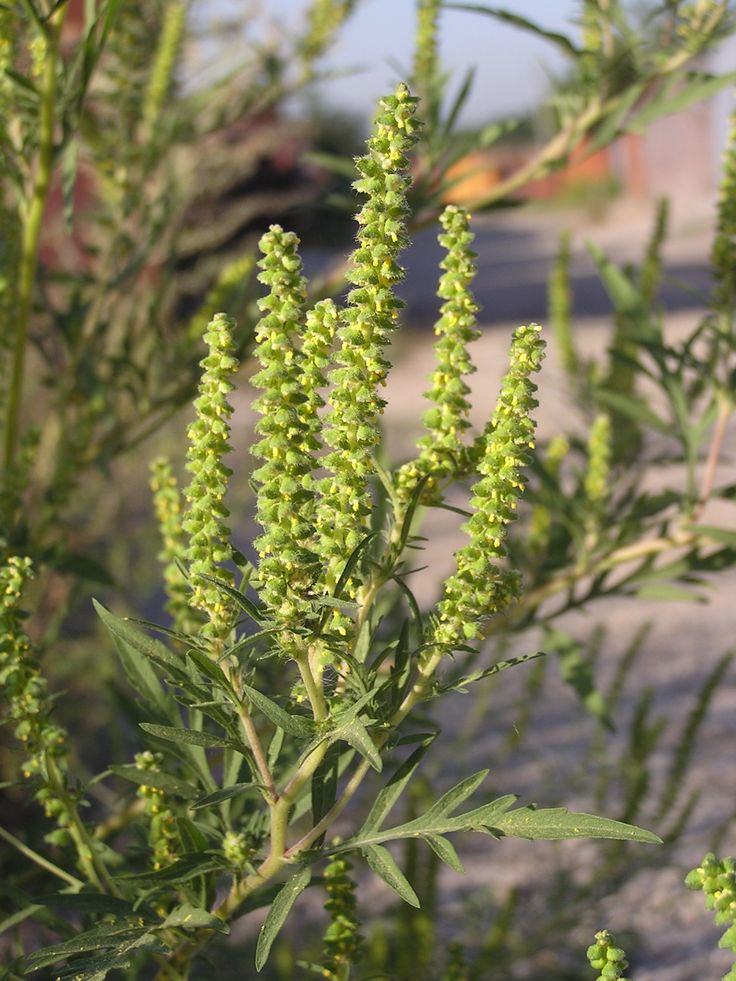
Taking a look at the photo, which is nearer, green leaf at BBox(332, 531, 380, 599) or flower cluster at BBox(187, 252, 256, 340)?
green leaf at BBox(332, 531, 380, 599)

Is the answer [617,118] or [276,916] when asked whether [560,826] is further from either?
[617,118]

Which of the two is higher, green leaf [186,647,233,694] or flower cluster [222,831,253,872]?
green leaf [186,647,233,694]

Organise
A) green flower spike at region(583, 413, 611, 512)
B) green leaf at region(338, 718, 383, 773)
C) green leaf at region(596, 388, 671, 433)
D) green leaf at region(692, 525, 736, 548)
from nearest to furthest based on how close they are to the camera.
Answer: green leaf at region(338, 718, 383, 773) < green leaf at region(692, 525, 736, 548) < green flower spike at region(583, 413, 611, 512) < green leaf at region(596, 388, 671, 433)

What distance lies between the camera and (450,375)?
22.1 inches

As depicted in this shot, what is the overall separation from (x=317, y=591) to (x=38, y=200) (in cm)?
48

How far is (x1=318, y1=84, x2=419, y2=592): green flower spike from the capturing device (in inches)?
18.8

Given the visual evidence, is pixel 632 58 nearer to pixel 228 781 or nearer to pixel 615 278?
pixel 615 278

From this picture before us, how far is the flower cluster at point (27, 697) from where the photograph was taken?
1.79 ft

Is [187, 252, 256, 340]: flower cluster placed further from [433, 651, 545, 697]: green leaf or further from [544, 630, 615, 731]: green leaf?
[433, 651, 545, 697]: green leaf

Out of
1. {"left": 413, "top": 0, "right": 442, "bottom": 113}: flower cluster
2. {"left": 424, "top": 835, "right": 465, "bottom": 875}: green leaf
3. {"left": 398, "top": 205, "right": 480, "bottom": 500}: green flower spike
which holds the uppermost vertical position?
{"left": 413, "top": 0, "right": 442, "bottom": 113}: flower cluster

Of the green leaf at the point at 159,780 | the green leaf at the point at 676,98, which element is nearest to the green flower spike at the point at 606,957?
the green leaf at the point at 159,780

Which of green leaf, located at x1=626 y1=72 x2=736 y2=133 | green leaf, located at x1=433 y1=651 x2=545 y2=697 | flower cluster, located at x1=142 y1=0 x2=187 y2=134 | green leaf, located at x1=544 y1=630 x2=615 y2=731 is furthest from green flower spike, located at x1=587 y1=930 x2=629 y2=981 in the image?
flower cluster, located at x1=142 y1=0 x2=187 y2=134

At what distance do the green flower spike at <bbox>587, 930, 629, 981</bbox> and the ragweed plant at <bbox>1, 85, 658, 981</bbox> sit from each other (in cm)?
5

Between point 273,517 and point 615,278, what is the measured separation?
78 centimetres
